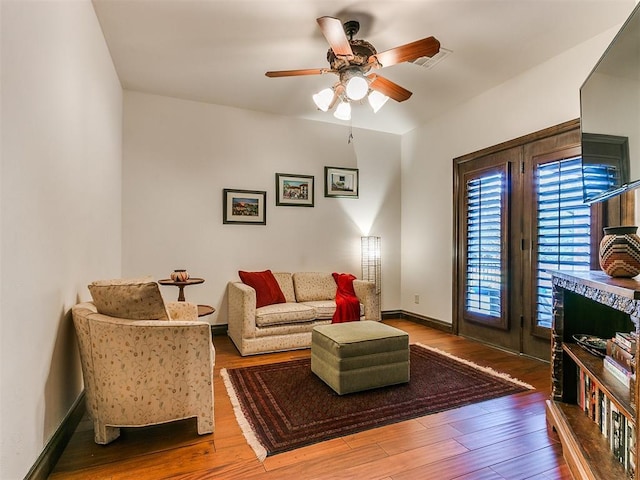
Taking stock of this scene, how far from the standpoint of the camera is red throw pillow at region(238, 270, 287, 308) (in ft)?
12.8

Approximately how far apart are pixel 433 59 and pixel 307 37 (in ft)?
3.79

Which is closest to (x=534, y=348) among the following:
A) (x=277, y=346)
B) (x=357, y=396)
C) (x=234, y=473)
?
(x=357, y=396)

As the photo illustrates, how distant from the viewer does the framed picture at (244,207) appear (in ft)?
14.0

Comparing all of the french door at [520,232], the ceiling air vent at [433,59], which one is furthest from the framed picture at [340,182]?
the ceiling air vent at [433,59]

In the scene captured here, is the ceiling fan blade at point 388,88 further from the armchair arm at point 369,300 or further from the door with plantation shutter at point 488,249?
the armchair arm at point 369,300

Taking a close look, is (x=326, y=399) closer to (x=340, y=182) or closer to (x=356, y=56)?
(x=356, y=56)

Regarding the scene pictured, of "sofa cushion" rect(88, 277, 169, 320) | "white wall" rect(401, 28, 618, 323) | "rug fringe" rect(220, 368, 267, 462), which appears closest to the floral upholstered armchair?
"sofa cushion" rect(88, 277, 169, 320)

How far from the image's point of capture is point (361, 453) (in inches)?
72.2

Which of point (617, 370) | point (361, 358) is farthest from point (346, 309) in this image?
point (617, 370)

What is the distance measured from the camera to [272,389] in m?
2.64

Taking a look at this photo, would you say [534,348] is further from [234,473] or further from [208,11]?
[208,11]

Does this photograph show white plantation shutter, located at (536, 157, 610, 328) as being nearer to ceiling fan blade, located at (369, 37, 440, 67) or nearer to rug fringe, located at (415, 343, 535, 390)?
rug fringe, located at (415, 343, 535, 390)

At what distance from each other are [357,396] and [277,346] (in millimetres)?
1285

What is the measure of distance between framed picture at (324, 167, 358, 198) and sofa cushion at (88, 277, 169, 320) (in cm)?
318
